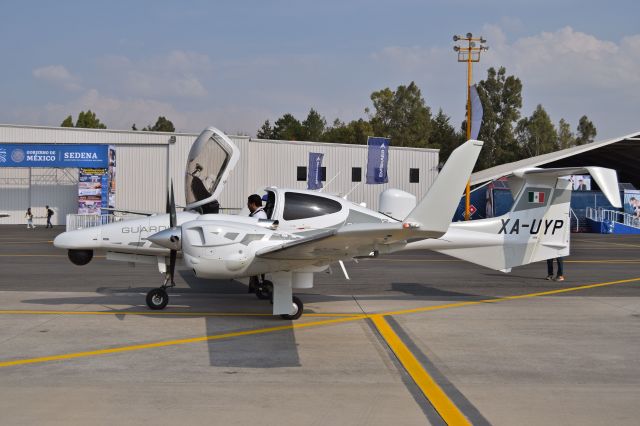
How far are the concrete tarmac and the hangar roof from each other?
40579mm

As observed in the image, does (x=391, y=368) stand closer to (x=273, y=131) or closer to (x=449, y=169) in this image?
(x=449, y=169)

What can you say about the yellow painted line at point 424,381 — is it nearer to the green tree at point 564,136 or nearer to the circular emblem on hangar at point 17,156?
the circular emblem on hangar at point 17,156

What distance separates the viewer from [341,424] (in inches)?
228

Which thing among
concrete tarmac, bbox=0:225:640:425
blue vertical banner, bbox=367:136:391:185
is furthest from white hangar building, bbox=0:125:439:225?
concrete tarmac, bbox=0:225:640:425

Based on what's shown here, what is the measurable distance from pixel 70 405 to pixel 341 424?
2.68 metres

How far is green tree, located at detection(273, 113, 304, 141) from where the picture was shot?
377ft

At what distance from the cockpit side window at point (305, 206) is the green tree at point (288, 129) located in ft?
336

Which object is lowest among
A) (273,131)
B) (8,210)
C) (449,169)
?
(8,210)

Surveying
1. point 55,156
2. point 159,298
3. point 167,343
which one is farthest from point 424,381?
point 55,156

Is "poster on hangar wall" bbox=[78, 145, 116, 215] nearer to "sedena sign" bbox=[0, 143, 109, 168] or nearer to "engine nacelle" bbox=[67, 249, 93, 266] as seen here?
"sedena sign" bbox=[0, 143, 109, 168]

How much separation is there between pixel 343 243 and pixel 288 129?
109 meters

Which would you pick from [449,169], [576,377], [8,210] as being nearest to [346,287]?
[449,169]

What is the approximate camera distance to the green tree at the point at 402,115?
88938mm

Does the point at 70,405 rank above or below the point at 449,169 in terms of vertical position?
below
